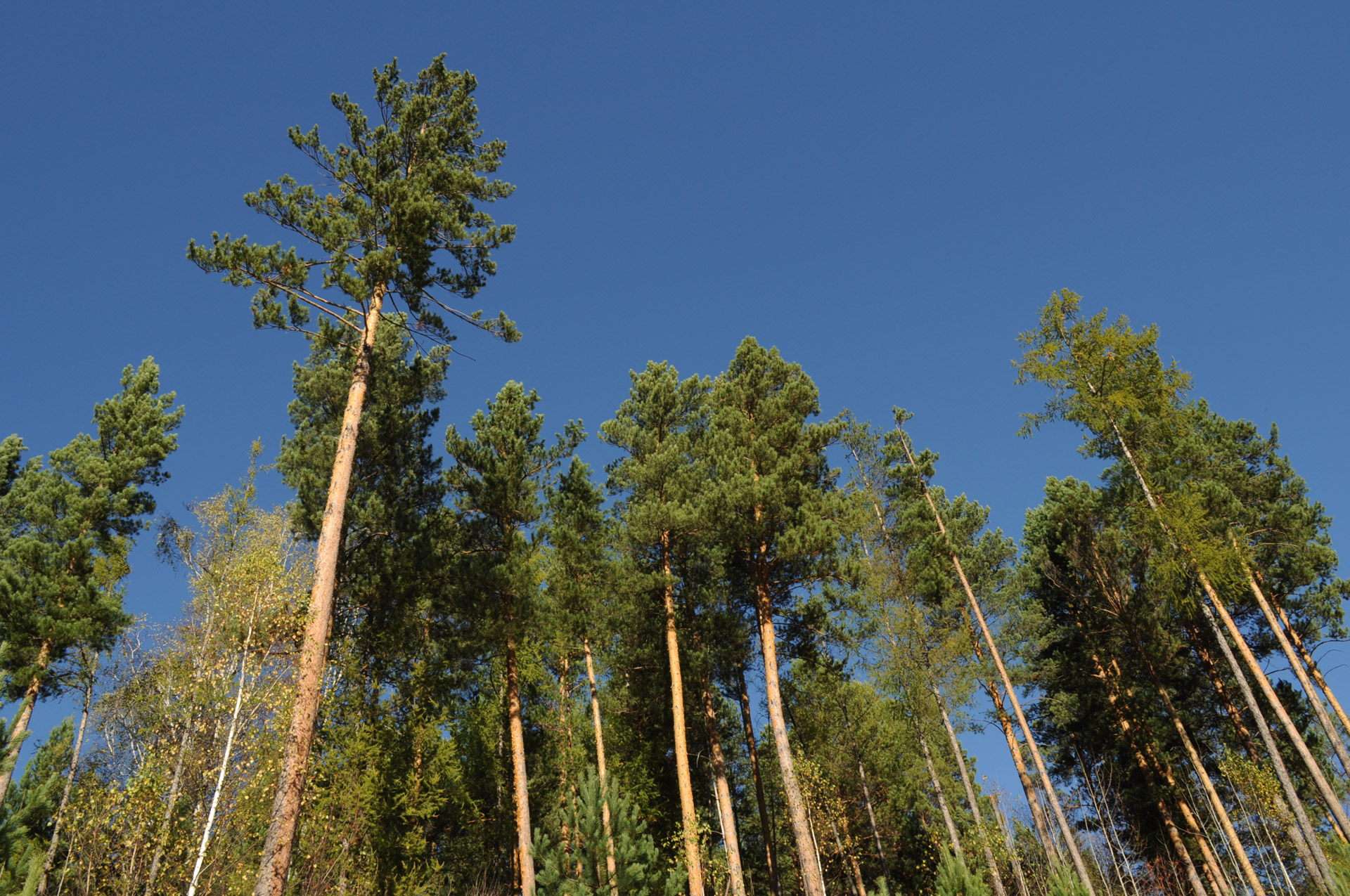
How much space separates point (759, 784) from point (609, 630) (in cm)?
537

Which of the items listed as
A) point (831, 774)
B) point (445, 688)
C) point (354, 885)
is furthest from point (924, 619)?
point (354, 885)

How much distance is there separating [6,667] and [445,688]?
772cm

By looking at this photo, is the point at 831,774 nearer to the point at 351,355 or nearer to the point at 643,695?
the point at 643,695

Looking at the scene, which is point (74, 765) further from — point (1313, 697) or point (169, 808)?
point (1313, 697)

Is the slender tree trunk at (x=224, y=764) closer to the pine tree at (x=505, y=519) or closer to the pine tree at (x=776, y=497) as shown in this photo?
the pine tree at (x=505, y=519)

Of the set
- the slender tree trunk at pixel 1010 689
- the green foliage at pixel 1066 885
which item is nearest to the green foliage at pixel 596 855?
the green foliage at pixel 1066 885

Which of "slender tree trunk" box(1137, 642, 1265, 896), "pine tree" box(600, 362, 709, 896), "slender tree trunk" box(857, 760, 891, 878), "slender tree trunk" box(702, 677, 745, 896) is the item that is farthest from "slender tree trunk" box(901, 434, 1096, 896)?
"pine tree" box(600, 362, 709, 896)

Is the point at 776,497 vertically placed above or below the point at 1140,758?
above

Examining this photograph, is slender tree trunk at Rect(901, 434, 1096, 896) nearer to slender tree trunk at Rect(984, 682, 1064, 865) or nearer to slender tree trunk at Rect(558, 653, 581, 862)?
slender tree trunk at Rect(984, 682, 1064, 865)

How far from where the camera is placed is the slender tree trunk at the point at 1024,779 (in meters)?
15.8

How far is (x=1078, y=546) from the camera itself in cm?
1995

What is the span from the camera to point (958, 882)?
34.6 ft

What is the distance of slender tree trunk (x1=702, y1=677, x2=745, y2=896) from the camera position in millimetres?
12586

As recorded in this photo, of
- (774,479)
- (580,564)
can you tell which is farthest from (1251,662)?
(580,564)
